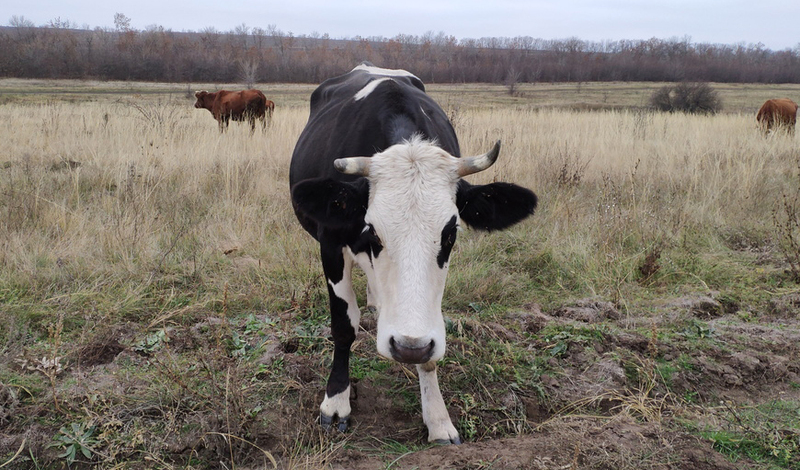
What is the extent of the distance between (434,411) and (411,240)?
1.08 m

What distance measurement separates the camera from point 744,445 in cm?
257

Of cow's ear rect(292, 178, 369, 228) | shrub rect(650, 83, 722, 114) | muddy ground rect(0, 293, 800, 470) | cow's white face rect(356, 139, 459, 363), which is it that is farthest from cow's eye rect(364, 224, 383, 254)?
shrub rect(650, 83, 722, 114)

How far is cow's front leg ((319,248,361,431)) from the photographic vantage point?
2.95 m

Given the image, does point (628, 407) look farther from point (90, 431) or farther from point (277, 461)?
point (90, 431)

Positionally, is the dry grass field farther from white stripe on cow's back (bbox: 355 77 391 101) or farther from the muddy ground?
white stripe on cow's back (bbox: 355 77 391 101)

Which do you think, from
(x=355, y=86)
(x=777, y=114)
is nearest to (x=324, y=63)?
(x=777, y=114)

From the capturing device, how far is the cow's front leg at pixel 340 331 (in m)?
2.95

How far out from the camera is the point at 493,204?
2.74m

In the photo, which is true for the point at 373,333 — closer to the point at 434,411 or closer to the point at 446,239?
the point at 434,411

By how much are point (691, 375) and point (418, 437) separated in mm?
1758

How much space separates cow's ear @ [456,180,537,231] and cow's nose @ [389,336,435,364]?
75 centimetres

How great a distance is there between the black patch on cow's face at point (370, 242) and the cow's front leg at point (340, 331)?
34 centimetres

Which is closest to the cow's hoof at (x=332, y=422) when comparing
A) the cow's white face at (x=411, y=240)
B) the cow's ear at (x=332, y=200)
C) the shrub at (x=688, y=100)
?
the cow's white face at (x=411, y=240)

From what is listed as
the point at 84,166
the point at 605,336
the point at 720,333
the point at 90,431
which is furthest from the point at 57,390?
the point at 84,166
